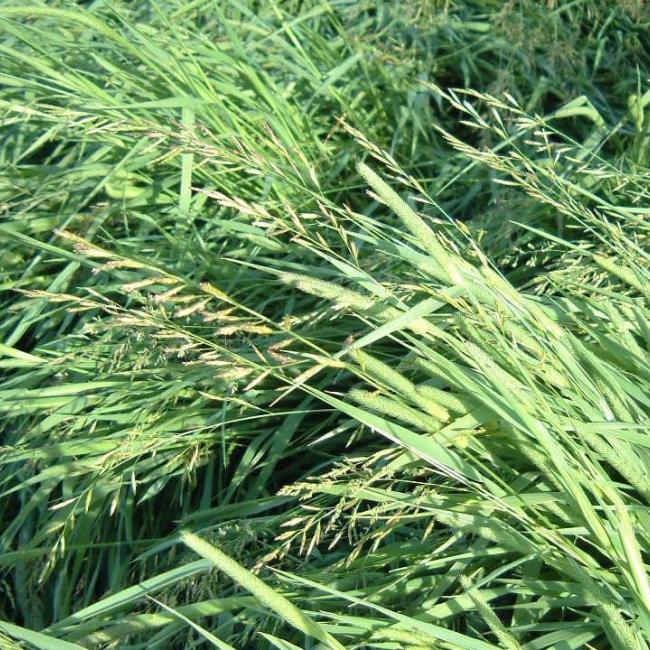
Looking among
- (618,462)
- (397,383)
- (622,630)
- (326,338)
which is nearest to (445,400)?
(397,383)

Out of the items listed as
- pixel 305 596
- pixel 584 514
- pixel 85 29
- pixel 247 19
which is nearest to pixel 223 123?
pixel 85 29

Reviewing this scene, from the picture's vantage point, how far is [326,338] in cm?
190

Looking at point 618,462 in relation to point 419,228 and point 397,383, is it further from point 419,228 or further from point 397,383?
point 419,228

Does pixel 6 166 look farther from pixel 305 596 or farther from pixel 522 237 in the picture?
pixel 305 596

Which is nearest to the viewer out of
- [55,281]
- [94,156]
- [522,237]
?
[522,237]

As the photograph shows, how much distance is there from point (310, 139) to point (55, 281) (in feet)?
2.37

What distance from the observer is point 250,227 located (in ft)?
6.66

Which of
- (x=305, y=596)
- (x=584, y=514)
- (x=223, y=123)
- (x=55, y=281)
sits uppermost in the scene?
(x=584, y=514)

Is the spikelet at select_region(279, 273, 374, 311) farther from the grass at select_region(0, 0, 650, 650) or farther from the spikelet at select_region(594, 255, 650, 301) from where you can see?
the spikelet at select_region(594, 255, 650, 301)

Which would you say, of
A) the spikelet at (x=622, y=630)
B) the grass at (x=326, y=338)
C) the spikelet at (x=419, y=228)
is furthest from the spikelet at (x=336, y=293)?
the spikelet at (x=622, y=630)

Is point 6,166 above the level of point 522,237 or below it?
below

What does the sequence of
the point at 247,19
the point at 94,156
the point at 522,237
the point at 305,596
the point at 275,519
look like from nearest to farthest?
the point at 305,596, the point at 275,519, the point at 522,237, the point at 94,156, the point at 247,19

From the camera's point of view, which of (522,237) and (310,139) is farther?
(310,139)

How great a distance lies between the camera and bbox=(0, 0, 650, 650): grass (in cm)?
124
